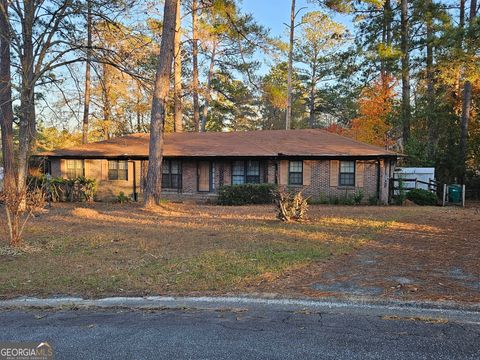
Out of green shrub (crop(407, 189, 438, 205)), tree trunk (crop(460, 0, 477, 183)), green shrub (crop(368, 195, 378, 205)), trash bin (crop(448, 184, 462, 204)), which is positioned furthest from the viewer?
tree trunk (crop(460, 0, 477, 183))

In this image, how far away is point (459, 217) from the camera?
13.9 meters

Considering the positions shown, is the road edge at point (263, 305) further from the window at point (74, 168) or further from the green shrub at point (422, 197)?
the window at point (74, 168)

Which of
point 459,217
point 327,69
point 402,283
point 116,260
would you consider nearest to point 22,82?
point 116,260

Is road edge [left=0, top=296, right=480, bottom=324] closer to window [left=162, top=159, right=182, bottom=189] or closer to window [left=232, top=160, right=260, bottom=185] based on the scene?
window [left=232, top=160, right=260, bottom=185]

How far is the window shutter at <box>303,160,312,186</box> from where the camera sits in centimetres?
2031

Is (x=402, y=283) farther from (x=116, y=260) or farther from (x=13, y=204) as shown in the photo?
(x=13, y=204)

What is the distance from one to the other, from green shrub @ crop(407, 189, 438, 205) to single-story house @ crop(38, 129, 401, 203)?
1383 mm

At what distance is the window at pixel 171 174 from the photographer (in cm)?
2212

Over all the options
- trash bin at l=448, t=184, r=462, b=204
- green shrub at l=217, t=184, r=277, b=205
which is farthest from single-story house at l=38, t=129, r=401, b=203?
trash bin at l=448, t=184, r=462, b=204

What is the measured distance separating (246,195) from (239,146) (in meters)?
4.05

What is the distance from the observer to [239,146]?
71.7ft

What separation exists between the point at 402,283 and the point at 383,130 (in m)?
26.4

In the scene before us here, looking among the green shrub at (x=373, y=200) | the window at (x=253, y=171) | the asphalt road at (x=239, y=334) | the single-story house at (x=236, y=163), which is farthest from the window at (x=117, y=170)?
the asphalt road at (x=239, y=334)

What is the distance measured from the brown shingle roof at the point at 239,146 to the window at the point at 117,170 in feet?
2.27
